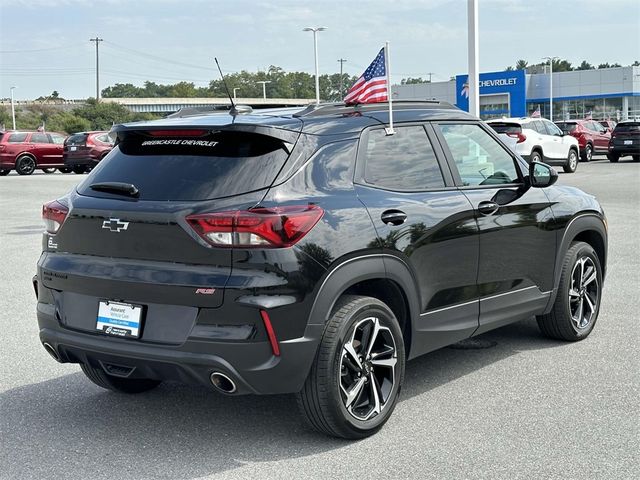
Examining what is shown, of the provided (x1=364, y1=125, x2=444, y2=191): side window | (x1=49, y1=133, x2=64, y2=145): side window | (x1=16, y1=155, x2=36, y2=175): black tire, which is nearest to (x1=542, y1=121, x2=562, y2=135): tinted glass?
(x1=49, y1=133, x2=64, y2=145): side window

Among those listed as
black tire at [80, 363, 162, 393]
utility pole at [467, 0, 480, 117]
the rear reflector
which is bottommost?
black tire at [80, 363, 162, 393]

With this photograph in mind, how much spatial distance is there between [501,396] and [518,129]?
21.3 m

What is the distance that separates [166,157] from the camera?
4543mm

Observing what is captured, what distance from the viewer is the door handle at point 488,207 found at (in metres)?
5.41

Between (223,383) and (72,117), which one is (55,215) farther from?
(72,117)

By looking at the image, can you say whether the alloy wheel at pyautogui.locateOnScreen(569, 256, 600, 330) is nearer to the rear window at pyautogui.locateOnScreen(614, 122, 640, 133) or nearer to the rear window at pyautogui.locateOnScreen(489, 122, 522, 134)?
the rear window at pyautogui.locateOnScreen(489, 122, 522, 134)

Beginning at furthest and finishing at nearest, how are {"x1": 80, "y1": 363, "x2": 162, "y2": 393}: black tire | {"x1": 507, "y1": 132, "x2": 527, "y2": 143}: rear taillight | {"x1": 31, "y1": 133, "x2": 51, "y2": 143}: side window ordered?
{"x1": 31, "y1": 133, "x2": 51, "y2": 143}: side window → {"x1": 507, "y1": 132, "x2": 527, "y2": 143}: rear taillight → {"x1": 80, "y1": 363, "x2": 162, "y2": 393}: black tire

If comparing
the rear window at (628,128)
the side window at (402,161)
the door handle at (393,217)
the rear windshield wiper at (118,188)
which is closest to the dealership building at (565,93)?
the rear window at (628,128)

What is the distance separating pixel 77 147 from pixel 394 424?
29.5 metres

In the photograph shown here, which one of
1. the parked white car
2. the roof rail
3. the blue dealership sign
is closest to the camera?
the roof rail

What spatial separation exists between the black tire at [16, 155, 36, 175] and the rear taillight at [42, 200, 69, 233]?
29.9m

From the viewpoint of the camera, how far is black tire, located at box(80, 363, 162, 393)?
17.1 ft

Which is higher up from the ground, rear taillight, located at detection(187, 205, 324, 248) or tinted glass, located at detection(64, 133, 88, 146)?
tinted glass, located at detection(64, 133, 88, 146)

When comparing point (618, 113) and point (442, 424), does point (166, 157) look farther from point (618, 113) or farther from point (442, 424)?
point (618, 113)
